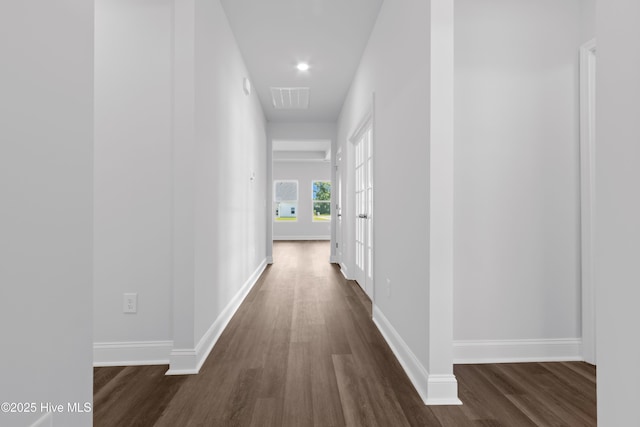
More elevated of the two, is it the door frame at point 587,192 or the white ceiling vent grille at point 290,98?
the white ceiling vent grille at point 290,98

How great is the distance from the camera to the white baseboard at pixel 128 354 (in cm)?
213

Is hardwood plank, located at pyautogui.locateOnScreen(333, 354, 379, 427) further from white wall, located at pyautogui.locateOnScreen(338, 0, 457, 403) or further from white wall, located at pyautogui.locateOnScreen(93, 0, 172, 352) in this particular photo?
white wall, located at pyautogui.locateOnScreen(93, 0, 172, 352)

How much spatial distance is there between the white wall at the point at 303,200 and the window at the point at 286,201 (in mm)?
138

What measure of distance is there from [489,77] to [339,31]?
1.67m

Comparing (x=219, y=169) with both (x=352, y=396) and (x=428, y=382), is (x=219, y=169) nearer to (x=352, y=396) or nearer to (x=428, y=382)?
(x=352, y=396)

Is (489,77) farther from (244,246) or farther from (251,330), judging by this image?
(244,246)

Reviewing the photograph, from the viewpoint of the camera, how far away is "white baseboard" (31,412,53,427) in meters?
0.71

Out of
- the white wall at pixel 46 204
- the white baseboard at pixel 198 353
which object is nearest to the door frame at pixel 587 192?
the white baseboard at pixel 198 353

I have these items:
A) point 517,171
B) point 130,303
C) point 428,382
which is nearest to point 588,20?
point 517,171

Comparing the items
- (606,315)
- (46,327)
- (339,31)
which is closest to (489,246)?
(606,315)

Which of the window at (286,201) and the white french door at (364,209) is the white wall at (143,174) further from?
the window at (286,201)

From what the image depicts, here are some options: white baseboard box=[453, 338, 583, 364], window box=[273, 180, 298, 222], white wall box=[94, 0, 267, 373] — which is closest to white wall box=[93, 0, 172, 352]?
white wall box=[94, 0, 267, 373]

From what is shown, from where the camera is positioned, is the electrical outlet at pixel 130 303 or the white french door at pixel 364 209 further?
the white french door at pixel 364 209

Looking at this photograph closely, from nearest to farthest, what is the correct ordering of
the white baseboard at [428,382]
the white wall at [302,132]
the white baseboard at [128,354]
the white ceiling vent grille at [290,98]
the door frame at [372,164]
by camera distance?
the white baseboard at [428,382] → the white baseboard at [128,354] → the door frame at [372,164] → the white ceiling vent grille at [290,98] → the white wall at [302,132]
